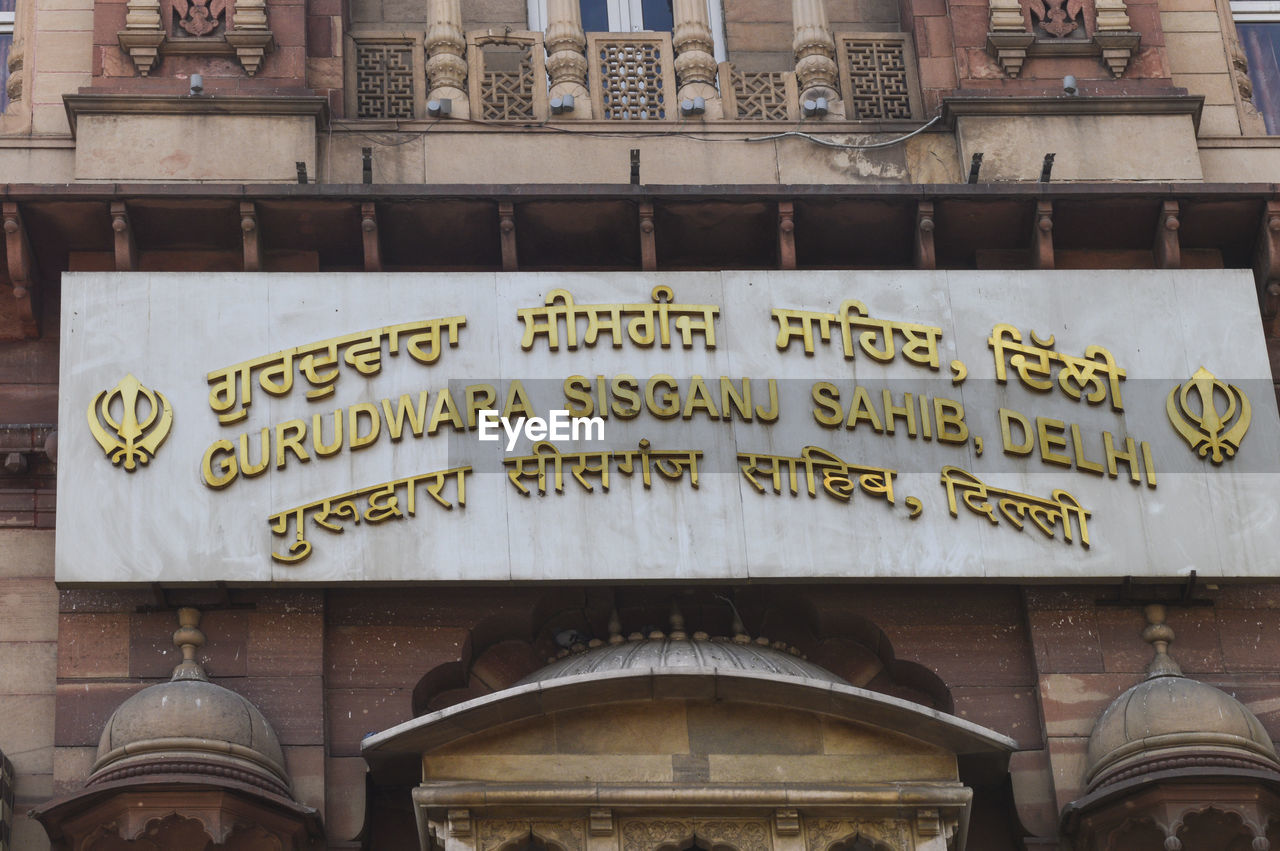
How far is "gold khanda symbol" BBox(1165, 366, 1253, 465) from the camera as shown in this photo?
17234 millimetres

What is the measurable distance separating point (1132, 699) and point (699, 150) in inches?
203

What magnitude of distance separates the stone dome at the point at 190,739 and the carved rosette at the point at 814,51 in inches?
252

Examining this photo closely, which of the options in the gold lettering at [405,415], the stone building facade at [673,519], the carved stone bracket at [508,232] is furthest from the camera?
the carved stone bracket at [508,232]

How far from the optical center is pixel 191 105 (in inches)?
727

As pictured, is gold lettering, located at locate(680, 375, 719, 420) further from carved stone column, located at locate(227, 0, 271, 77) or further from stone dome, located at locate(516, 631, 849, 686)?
carved stone column, located at locate(227, 0, 271, 77)

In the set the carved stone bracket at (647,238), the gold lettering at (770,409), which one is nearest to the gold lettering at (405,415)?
the carved stone bracket at (647,238)

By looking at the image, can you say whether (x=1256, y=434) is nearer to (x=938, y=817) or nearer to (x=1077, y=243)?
(x=1077, y=243)

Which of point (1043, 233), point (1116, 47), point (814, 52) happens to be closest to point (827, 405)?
point (1043, 233)

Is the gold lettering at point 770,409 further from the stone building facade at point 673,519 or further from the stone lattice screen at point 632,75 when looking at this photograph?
the stone lattice screen at point 632,75

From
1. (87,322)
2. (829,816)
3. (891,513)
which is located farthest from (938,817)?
(87,322)

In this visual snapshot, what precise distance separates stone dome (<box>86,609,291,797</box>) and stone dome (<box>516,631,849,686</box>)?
174 centimetres

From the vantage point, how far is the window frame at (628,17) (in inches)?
787

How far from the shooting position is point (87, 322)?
56.3ft

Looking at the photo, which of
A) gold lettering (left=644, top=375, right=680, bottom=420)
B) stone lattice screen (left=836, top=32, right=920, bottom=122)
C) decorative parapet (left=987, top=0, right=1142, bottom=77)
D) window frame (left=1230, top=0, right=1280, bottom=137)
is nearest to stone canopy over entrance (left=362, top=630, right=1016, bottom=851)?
gold lettering (left=644, top=375, right=680, bottom=420)
